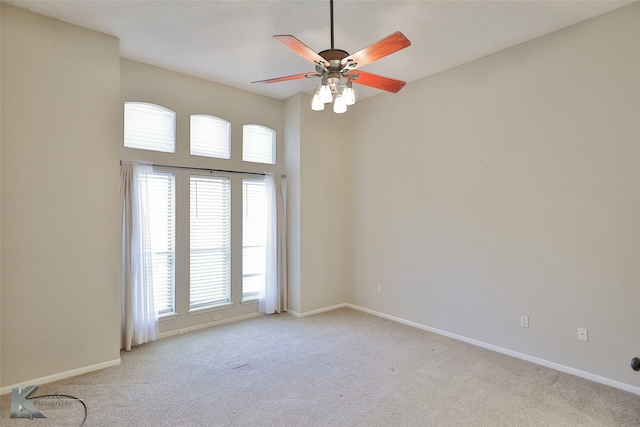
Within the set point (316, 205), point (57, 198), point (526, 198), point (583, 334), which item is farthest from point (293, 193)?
point (583, 334)

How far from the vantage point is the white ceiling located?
113 inches

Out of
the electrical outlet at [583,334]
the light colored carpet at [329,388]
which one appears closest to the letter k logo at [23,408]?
the light colored carpet at [329,388]

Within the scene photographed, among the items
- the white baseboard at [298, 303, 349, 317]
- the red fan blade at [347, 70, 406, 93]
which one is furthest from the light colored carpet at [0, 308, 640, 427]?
the red fan blade at [347, 70, 406, 93]

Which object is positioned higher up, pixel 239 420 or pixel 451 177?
pixel 451 177

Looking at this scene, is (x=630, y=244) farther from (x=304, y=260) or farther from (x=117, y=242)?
(x=117, y=242)

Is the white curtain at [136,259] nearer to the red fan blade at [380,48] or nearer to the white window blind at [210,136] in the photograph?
the white window blind at [210,136]

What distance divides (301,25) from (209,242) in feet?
9.38

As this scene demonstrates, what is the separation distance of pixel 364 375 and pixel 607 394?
78.6 inches

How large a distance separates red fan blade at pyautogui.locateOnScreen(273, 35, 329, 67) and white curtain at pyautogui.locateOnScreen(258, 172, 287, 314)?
285 cm

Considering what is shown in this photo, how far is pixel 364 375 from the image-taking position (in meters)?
3.14

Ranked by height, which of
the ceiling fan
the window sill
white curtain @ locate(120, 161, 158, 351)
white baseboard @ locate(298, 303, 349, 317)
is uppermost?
the ceiling fan

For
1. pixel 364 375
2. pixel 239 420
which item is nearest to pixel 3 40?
pixel 239 420

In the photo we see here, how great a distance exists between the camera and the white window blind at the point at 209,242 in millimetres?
4398

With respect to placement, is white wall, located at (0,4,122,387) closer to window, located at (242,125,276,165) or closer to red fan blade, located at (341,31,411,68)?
window, located at (242,125,276,165)
